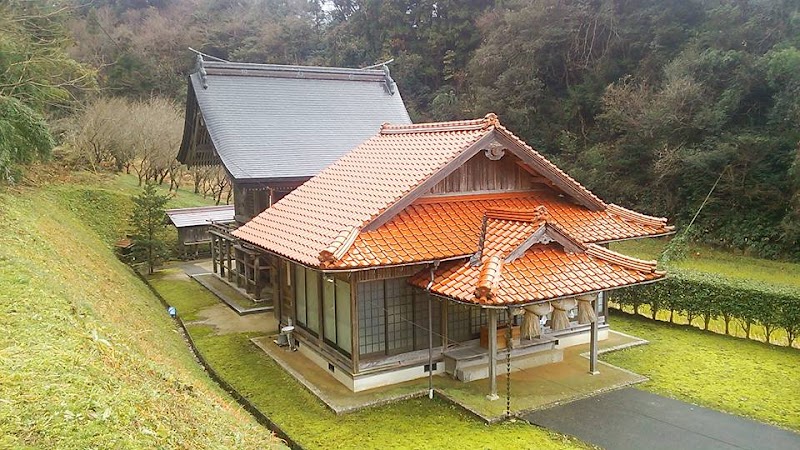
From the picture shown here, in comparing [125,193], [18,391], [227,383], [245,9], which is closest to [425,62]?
[245,9]

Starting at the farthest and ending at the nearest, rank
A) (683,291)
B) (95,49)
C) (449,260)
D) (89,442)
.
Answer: (95,49)
(683,291)
(449,260)
(89,442)

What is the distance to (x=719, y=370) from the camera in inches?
437

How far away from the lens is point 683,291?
13.9 m

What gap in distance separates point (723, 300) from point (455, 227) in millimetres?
7127

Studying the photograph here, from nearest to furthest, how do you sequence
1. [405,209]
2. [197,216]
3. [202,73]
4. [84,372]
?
[84,372], [405,209], [202,73], [197,216]

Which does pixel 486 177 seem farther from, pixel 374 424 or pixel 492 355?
pixel 374 424

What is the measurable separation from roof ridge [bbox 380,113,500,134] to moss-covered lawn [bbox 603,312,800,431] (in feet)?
18.4

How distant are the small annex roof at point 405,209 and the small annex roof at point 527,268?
0.45 m

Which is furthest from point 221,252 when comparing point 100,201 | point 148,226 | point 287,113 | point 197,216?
point 100,201

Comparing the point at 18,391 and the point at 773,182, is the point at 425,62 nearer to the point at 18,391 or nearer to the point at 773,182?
the point at 773,182

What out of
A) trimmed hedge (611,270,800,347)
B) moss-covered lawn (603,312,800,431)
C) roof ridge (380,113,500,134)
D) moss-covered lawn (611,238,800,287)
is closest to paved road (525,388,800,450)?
moss-covered lawn (603,312,800,431)

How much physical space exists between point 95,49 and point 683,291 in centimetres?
4215

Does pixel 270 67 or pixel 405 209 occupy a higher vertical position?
pixel 270 67

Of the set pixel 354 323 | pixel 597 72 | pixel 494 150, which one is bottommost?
pixel 354 323
